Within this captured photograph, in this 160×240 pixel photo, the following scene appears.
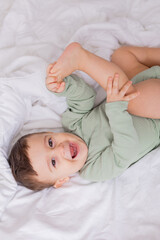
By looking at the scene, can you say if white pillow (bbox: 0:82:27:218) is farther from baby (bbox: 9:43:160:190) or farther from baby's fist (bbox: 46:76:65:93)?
baby's fist (bbox: 46:76:65:93)

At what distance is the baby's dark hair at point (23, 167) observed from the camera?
1.08m

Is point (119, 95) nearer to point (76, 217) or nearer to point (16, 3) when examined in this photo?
point (76, 217)

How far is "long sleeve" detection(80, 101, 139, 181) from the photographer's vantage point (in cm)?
100

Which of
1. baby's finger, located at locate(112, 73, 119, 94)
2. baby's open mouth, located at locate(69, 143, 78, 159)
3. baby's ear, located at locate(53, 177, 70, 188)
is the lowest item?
baby's ear, located at locate(53, 177, 70, 188)

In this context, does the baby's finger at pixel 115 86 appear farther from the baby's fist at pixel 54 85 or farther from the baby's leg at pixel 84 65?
the baby's fist at pixel 54 85

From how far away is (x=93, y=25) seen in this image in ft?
4.63

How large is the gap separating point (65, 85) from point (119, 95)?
0.26 meters

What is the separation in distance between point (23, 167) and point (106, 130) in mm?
379

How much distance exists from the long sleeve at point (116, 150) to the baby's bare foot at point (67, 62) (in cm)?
23

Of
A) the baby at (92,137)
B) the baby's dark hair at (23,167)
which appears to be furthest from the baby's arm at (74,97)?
the baby's dark hair at (23,167)

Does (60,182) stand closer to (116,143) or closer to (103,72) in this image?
(116,143)

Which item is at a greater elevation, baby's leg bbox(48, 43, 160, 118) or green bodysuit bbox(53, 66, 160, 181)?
baby's leg bbox(48, 43, 160, 118)

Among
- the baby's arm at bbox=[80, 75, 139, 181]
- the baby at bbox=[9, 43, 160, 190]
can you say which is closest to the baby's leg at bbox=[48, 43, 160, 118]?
the baby at bbox=[9, 43, 160, 190]

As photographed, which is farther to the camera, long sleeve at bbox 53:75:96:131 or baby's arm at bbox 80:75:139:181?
long sleeve at bbox 53:75:96:131
